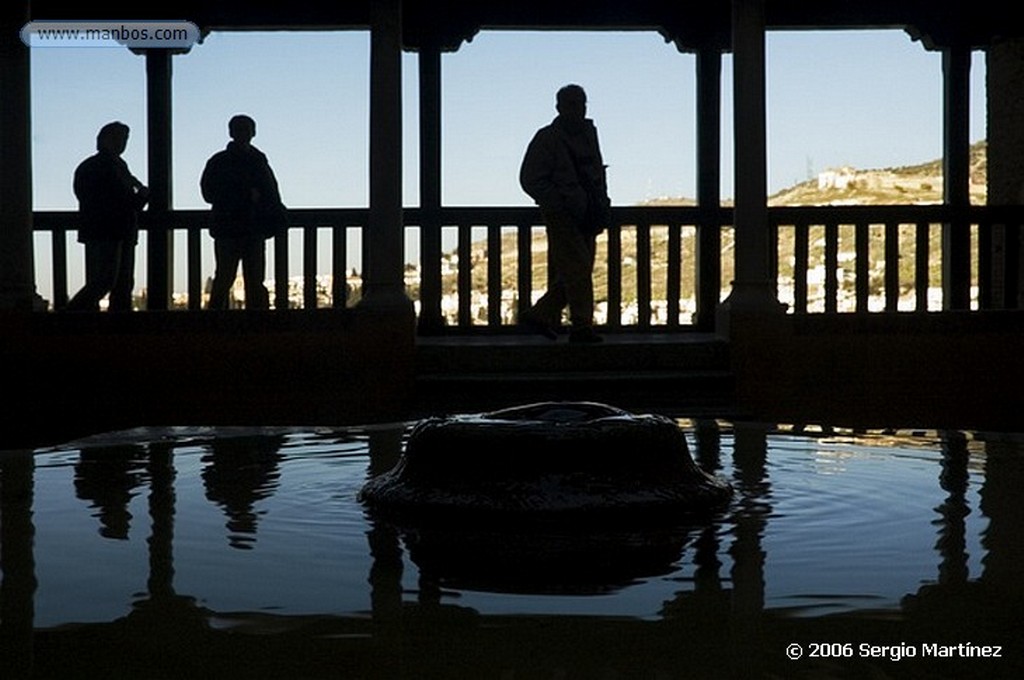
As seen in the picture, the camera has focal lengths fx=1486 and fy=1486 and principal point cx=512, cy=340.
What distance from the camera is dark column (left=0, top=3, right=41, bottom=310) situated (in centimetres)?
1068

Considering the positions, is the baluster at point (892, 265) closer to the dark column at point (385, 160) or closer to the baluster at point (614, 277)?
the baluster at point (614, 277)

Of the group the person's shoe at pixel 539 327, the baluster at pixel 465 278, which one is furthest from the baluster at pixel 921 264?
the baluster at pixel 465 278

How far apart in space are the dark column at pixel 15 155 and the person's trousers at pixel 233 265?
146 cm

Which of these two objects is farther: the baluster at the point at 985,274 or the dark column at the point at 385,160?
the baluster at the point at 985,274

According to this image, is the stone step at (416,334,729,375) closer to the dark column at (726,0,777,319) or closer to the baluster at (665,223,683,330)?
the dark column at (726,0,777,319)

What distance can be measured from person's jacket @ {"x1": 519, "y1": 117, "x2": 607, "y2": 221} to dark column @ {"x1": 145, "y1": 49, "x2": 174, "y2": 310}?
4.05 metres

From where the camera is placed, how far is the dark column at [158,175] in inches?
507

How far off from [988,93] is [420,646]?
599 inches

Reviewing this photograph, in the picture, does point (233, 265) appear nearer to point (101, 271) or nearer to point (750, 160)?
point (101, 271)

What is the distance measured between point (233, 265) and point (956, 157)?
6.57 meters

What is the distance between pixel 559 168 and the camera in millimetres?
10219

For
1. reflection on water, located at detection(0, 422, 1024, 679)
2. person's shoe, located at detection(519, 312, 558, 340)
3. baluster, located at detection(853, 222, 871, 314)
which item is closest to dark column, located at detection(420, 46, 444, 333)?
person's shoe, located at detection(519, 312, 558, 340)

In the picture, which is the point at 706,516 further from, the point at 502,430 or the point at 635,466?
the point at 502,430

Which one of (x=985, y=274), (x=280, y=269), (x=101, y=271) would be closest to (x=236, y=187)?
(x=280, y=269)
